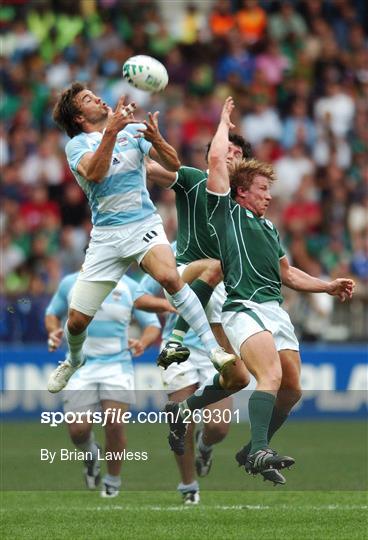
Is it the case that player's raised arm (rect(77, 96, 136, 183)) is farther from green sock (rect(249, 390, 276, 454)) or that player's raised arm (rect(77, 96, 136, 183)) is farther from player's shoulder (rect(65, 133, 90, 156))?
green sock (rect(249, 390, 276, 454))

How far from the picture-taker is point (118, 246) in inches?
412

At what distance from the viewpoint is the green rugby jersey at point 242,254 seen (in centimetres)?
990

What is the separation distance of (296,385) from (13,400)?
8.77 metres

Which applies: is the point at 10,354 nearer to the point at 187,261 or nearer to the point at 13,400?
the point at 13,400

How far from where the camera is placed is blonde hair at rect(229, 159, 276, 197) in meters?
10.1

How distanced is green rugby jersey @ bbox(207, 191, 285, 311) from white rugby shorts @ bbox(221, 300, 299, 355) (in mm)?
58

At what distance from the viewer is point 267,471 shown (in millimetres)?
9141

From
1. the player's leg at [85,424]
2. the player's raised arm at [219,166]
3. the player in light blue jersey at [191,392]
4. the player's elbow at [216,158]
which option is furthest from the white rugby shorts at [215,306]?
the player's leg at [85,424]

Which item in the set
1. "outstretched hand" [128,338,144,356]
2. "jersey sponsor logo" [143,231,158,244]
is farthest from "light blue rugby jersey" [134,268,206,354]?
"jersey sponsor logo" [143,231,158,244]

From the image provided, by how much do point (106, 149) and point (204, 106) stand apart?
12.6m

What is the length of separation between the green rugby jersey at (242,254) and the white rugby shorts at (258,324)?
6cm

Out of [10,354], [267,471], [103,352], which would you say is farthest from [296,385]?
[10,354]

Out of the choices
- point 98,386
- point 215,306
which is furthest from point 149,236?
point 98,386

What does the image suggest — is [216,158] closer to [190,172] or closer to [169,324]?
[190,172]
